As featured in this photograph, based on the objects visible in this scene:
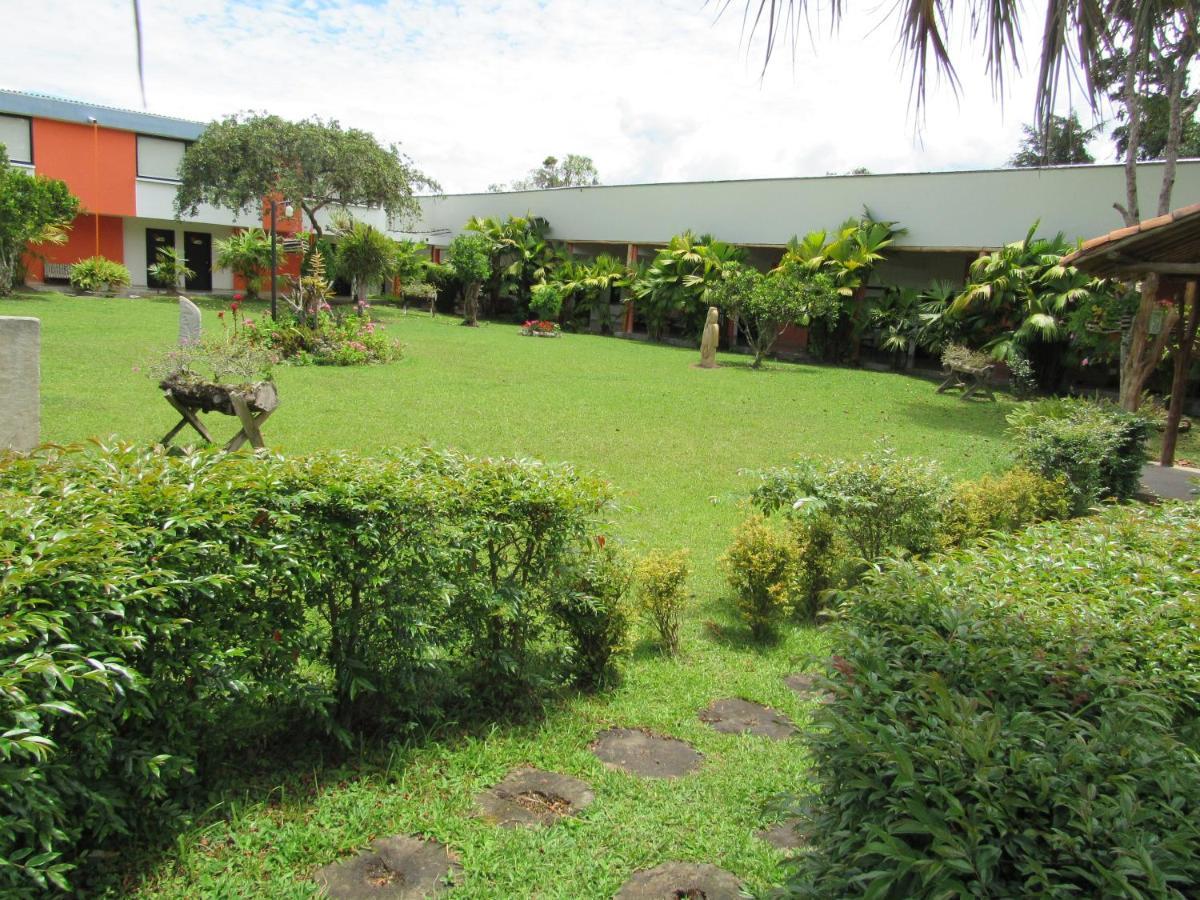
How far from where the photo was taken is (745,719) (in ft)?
13.5

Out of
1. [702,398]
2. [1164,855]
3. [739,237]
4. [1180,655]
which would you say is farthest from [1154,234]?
[739,237]

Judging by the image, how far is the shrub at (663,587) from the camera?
15.2ft

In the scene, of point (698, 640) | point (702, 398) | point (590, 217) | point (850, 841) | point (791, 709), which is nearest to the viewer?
point (850, 841)

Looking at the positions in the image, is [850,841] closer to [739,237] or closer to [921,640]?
[921,640]

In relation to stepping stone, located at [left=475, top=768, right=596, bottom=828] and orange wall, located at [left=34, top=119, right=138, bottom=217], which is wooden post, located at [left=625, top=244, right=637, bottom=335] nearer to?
orange wall, located at [left=34, top=119, right=138, bottom=217]

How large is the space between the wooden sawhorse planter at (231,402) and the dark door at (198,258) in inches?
1044

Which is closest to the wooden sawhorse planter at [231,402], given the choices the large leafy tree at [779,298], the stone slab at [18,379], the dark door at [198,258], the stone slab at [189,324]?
the stone slab at [189,324]

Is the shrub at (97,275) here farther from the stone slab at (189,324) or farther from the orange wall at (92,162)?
the stone slab at (189,324)

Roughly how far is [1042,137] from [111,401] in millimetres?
11295

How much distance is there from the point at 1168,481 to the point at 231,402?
1062cm

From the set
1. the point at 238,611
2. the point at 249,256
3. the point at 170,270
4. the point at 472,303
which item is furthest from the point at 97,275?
the point at 238,611

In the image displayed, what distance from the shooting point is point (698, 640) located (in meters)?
5.09

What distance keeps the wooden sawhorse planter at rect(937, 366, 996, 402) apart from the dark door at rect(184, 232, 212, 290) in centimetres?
2714

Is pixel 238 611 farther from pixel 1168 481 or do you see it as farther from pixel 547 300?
pixel 547 300
